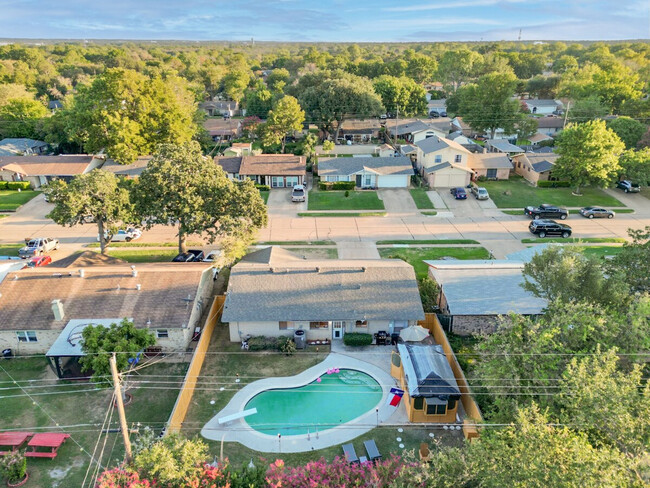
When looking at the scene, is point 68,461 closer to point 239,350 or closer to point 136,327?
point 136,327

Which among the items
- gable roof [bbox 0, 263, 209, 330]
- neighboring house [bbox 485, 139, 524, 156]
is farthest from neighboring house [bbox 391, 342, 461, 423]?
neighboring house [bbox 485, 139, 524, 156]

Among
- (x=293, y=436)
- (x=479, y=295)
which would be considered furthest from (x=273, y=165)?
(x=293, y=436)

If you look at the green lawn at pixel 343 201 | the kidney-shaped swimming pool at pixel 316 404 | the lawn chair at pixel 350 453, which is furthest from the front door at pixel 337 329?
the green lawn at pixel 343 201

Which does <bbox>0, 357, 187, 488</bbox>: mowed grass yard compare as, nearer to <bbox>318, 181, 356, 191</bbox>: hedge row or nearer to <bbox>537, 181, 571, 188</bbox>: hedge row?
<bbox>318, 181, 356, 191</bbox>: hedge row

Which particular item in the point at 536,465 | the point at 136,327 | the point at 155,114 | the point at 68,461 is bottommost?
the point at 68,461

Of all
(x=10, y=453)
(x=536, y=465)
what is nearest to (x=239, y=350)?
(x=10, y=453)

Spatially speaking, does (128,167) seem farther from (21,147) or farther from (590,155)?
(590,155)

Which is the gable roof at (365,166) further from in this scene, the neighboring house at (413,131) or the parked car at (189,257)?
the parked car at (189,257)
